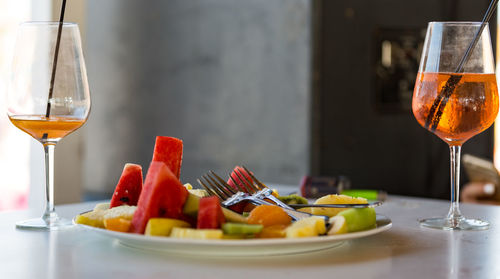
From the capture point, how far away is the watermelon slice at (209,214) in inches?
27.1

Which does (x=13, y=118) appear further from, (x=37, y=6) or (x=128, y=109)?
(x=128, y=109)

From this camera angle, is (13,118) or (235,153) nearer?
(13,118)

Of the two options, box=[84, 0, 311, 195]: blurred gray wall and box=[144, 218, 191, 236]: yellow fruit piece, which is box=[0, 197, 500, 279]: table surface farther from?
box=[84, 0, 311, 195]: blurred gray wall

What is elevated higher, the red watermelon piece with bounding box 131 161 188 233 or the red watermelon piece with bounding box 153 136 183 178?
the red watermelon piece with bounding box 153 136 183 178

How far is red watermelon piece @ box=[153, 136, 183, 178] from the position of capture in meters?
0.85

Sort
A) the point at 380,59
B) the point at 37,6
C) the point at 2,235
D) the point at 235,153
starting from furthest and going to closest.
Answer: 1. the point at 235,153
2. the point at 380,59
3. the point at 37,6
4. the point at 2,235

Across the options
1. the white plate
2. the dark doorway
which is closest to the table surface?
the white plate

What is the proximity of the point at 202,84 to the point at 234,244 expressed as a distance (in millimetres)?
4279

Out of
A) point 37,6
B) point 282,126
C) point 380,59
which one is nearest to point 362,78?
point 380,59

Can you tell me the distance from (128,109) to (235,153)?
0.94 meters

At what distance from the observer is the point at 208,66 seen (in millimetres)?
4855

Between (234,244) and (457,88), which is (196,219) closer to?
(234,244)

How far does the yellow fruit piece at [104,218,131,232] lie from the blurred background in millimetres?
3721

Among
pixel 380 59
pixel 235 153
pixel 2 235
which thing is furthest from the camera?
pixel 235 153
